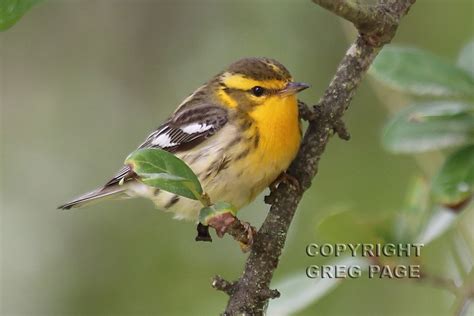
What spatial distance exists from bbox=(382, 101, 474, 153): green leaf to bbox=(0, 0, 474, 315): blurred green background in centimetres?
146


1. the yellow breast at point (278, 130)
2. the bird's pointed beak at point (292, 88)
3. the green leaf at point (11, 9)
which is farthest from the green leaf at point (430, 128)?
the green leaf at point (11, 9)

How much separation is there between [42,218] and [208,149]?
278 centimetres

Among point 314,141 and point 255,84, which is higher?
point 255,84

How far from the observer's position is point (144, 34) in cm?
645

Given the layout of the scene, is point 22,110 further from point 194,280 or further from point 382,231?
point 382,231

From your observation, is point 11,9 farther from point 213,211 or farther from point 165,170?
point 213,211

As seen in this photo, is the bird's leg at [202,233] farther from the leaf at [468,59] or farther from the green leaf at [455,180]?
the leaf at [468,59]

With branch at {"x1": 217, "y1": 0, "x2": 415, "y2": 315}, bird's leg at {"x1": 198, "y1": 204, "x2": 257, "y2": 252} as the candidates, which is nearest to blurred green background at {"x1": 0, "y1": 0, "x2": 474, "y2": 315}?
branch at {"x1": 217, "y1": 0, "x2": 415, "y2": 315}

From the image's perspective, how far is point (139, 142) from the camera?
5.98 m

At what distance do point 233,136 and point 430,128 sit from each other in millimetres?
953

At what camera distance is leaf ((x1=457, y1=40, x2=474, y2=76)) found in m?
2.93

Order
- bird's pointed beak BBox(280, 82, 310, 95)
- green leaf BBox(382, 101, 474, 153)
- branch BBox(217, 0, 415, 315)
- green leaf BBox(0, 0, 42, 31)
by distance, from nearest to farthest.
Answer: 1. green leaf BBox(0, 0, 42, 31)
2. branch BBox(217, 0, 415, 315)
3. green leaf BBox(382, 101, 474, 153)
4. bird's pointed beak BBox(280, 82, 310, 95)

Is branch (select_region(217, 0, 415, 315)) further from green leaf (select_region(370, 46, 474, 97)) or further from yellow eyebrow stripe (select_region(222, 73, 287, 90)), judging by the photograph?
yellow eyebrow stripe (select_region(222, 73, 287, 90))

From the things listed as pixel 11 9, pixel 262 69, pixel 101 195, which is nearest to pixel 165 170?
pixel 11 9
